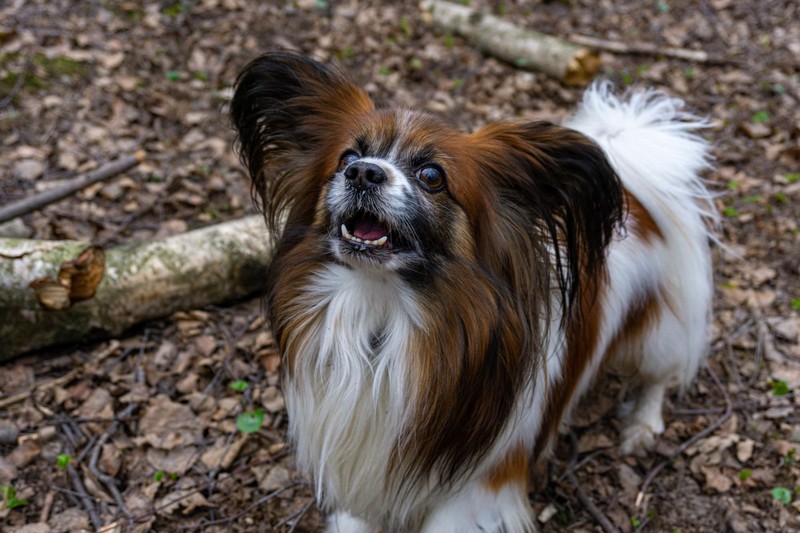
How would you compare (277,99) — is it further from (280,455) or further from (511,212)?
(280,455)

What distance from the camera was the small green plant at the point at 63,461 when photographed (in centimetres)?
320

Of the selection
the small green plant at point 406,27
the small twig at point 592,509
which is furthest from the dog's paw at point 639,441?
the small green plant at point 406,27

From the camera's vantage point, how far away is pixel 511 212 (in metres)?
2.50

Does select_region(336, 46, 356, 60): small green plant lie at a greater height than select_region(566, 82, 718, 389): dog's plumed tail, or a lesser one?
lesser

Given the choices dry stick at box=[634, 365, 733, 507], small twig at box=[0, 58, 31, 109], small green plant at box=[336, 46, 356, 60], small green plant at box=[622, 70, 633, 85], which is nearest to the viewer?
dry stick at box=[634, 365, 733, 507]

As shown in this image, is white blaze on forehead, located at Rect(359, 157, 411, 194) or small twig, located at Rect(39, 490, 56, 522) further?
small twig, located at Rect(39, 490, 56, 522)

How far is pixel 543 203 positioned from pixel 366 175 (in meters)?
0.65

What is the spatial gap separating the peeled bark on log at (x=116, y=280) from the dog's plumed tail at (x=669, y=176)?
1846 millimetres

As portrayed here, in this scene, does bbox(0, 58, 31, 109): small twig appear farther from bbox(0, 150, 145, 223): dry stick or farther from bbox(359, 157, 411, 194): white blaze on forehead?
bbox(359, 157, 411, 194): white blaze on forehead

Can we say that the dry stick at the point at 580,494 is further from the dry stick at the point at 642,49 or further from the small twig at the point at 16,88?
the small twig at the point at 16,88

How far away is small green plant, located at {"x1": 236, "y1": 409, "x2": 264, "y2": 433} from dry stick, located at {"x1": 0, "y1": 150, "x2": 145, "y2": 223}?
1620 mm

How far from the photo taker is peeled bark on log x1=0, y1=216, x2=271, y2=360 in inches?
135

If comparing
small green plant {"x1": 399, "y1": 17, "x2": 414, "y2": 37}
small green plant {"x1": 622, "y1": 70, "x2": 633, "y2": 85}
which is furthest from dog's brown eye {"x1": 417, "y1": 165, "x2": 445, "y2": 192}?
small green plant {"x1": 399, "y1": 17, "x2": 414, "y2": 37}

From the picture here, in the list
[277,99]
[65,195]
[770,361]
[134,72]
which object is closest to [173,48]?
[134,72]
